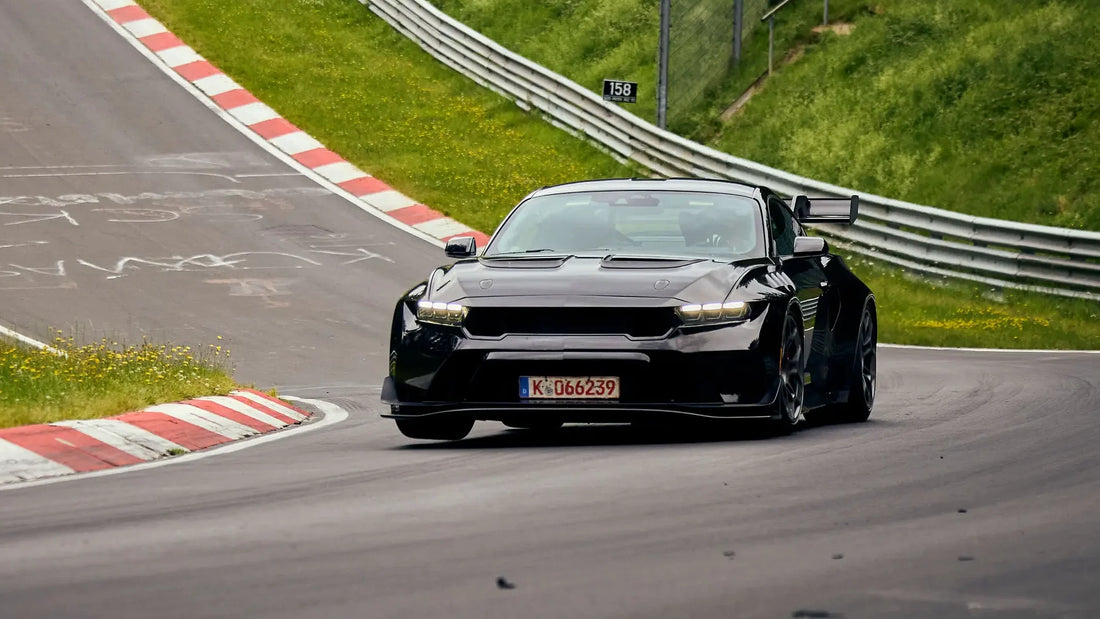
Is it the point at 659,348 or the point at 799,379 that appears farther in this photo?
the point at 799,379

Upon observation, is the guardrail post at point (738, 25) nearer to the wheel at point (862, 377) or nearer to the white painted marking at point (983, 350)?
the white painted marking at point (983, 350)

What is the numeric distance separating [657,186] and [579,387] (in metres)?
2.11

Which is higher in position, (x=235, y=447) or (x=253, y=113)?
(x=253, y=113)

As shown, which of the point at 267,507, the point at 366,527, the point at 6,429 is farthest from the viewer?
the point at 6,429

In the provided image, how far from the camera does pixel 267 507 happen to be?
7293 mm

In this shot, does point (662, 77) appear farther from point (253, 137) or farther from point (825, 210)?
point (825, 210)

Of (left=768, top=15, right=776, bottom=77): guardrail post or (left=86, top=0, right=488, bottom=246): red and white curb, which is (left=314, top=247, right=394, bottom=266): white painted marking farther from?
(left=768, top=15, right=776, bottom=77): guardrail post

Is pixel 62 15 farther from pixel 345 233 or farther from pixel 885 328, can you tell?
pixel 885 328

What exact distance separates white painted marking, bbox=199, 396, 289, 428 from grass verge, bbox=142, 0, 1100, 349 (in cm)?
936

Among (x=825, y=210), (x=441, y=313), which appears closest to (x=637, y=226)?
(x=441, y=313)

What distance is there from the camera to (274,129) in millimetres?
30219

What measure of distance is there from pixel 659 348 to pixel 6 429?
125 inches

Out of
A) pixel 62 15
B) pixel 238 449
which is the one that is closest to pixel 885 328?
pixel 238 449

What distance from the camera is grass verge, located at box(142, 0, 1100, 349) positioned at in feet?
67.6
